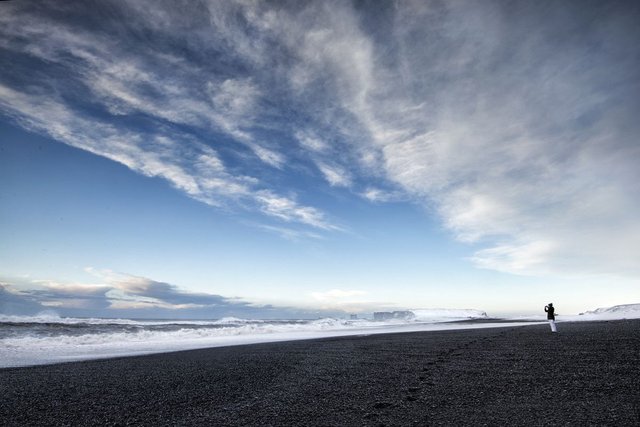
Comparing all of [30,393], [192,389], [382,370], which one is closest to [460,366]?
[382,370]

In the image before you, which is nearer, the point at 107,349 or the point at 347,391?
the point at 347,391

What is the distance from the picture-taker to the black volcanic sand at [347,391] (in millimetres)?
4934

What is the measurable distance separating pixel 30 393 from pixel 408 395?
7747 millimetres

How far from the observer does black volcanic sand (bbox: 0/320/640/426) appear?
4.93 meters

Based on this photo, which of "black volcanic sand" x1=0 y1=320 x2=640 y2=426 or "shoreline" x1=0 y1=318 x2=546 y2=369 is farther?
"shoreline" x1=0 y1=318 x2=546 y2=369

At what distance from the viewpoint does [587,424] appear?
434cm

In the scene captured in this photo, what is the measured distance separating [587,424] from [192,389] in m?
6.74

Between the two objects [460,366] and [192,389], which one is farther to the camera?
[460,366]

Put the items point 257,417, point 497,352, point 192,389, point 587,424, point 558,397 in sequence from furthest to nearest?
1. point 497,352
2. point 192,389
3. point 558,397
4. point 257,417
5. point 587,424

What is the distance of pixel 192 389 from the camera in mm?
7156

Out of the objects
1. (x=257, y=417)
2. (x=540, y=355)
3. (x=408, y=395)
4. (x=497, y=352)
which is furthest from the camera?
(x=497, y=352)

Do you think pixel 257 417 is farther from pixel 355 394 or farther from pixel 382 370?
pixel 382 370

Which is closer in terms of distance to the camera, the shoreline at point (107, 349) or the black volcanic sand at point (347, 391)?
the black volcanic sand at point (347, 391)

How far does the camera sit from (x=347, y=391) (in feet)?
21.2
